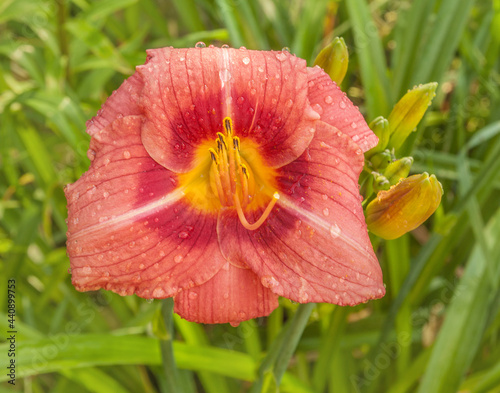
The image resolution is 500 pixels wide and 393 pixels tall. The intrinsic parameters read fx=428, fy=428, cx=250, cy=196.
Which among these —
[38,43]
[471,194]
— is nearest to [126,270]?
[471,194]

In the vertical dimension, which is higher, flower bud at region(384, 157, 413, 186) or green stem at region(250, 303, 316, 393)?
flower bud at region(384, 157, 413, 186)

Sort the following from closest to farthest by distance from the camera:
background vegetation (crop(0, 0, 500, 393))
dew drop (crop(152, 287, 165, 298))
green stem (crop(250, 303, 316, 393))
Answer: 1. dew drop (crop(152, 287, 165, 298))
2. green stem (crop(250, 303, 316, 393))
3. background vegetation (crop(0, 0, 500, 393))

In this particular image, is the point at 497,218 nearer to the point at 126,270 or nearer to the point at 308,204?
the point at 308,204

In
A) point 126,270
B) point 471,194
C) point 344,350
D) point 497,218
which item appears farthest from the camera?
point 344,350

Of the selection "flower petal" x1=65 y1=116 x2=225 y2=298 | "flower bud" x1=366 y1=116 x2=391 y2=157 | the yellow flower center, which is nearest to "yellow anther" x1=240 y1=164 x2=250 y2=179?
the yellow flower center

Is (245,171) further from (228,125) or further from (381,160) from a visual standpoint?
(381,160)

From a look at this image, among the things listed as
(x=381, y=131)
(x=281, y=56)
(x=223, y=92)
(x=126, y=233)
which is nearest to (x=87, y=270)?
(x=126, y=233)

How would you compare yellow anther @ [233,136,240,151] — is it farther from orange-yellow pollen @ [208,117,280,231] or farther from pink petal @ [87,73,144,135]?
pink petal @ [87,73,144,135]
